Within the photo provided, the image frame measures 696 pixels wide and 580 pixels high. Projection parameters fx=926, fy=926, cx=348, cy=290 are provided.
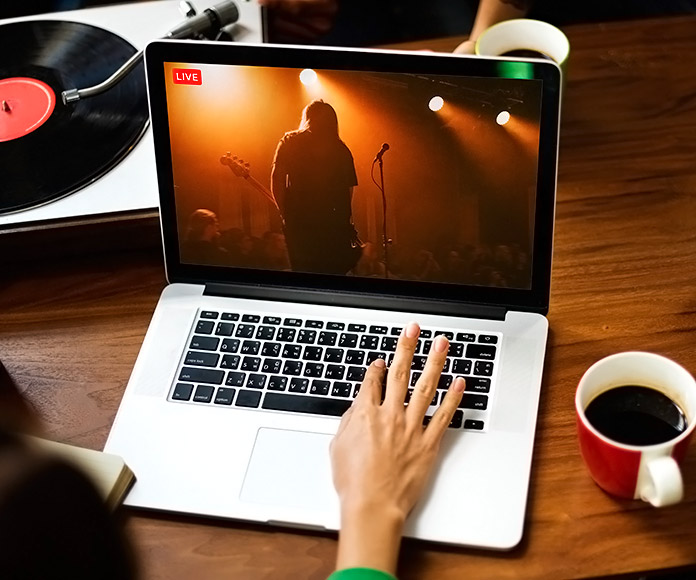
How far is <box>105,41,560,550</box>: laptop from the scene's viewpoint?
0.89 meters

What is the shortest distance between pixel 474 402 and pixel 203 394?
0.28 meters

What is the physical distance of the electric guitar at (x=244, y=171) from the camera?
98cm

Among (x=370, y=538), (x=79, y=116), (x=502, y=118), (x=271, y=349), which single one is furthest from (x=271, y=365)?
(x=79, y=116)

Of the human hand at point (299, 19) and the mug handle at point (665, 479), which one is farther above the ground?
the human hand at point (299, 19)

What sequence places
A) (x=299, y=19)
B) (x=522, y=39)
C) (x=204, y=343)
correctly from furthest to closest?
(x=299, y=19), (x=522, y=39), (x=204, y=343)

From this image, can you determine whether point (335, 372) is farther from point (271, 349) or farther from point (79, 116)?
A: point (79, 116)

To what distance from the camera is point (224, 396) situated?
0.95 metres

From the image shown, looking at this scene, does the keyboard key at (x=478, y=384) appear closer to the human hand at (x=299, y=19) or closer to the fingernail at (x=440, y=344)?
the fingernail at (x=440, y=344)

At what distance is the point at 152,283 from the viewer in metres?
1.09

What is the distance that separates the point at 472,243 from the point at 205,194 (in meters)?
0.29

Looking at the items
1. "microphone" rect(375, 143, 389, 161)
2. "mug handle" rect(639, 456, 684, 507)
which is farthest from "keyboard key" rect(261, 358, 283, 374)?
"mug handle" rect(639, 456, 684, 507)

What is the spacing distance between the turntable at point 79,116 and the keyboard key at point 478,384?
0.42m

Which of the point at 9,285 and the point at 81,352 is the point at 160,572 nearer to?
the point at 81,352

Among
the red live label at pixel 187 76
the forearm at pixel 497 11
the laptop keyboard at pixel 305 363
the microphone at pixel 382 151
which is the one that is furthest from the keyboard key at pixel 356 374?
the forearm at pixel 497 11
